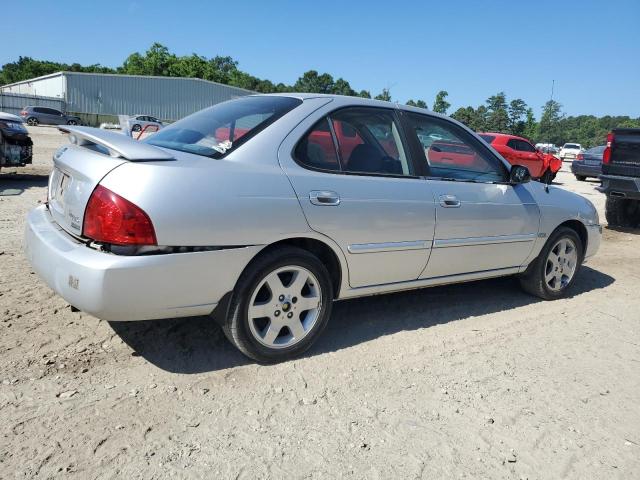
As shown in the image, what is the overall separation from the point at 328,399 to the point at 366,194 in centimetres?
131

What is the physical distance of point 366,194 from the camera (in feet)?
11.2

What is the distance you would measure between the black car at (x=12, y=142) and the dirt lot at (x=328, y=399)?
18.2 ft

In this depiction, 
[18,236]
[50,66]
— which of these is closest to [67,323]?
[18,236]

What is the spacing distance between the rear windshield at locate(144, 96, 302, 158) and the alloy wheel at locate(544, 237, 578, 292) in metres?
2.98

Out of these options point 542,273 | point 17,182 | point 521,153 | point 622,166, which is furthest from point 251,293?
point 521,153

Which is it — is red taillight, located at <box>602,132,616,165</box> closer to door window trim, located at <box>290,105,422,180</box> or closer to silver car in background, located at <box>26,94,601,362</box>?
silver car in background, located at <box>26,94,601,362</box>

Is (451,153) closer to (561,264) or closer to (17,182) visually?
(561,264)

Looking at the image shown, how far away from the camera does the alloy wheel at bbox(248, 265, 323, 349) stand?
3105 mm

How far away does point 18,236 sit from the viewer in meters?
5.54

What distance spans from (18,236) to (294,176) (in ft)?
12.7

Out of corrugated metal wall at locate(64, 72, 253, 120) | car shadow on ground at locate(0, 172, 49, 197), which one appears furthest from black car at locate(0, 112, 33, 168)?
corrugated metal wall at locate(64, 72, 253, 120)

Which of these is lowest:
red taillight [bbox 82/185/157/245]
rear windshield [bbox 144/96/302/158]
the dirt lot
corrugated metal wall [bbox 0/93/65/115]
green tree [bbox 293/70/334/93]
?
the dirt lot

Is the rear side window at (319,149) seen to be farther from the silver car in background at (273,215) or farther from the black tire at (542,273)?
the black tire at (542,273)

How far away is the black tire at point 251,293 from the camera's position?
299cm
